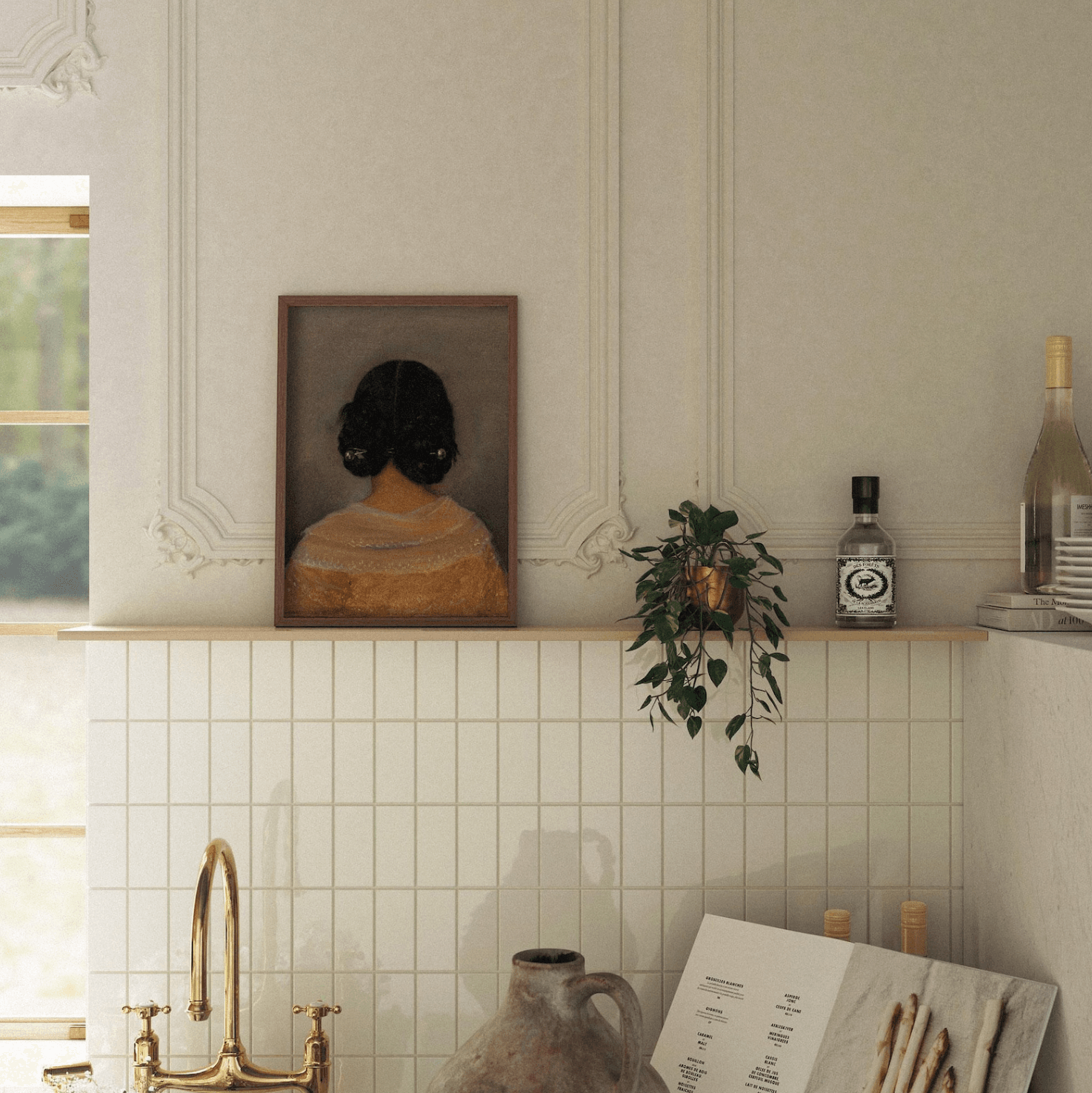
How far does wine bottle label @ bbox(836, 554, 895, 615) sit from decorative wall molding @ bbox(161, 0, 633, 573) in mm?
338

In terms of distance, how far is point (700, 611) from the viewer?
1.44 meters

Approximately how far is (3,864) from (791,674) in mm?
1361

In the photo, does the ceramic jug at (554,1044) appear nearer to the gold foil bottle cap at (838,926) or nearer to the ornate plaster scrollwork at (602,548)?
the gold foil bottle cap at (838,926)

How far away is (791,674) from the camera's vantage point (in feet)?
5.22

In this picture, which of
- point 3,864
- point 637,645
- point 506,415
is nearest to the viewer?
point 637,645

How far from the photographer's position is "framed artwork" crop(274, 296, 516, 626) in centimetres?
157

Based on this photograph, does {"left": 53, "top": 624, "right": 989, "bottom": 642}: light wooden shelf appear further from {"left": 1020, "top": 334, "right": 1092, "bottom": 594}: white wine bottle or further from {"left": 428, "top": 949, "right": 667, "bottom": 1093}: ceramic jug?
{"left": 428, "top": 949, "right": 667, "bottom": 1093}: ceramic jug

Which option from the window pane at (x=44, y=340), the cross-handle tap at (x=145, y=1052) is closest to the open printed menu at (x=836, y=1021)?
the cross-handle tap at (x=145, y=1052)

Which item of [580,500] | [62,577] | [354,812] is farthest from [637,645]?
[62,577]

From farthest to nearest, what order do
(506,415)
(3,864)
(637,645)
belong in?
(3,864), (506,415), (637,645)

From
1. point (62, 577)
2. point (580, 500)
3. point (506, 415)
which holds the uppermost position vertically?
point (506, 415)

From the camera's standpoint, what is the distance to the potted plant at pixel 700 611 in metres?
1.41

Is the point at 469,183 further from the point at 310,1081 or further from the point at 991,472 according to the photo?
the point at 310,1081

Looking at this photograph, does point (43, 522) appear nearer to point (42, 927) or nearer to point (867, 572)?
point (42, 927)
